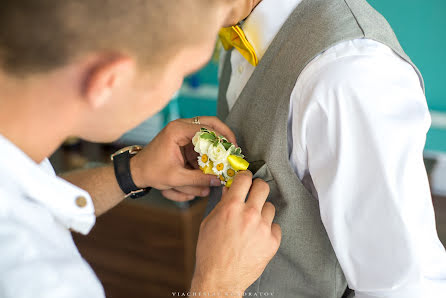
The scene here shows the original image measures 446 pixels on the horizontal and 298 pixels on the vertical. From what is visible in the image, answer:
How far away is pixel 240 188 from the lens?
874 mm

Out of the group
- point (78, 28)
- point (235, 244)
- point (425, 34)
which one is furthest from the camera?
point (425, 34)

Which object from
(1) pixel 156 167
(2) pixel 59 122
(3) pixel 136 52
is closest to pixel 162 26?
(3) pixel 136 52

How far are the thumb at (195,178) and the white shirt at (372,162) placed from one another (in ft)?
0.97

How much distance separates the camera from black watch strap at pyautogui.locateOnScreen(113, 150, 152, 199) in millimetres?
1145

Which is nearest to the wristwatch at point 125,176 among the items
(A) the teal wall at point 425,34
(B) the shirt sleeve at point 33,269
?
(B) the shirt sleeve at point 33,269

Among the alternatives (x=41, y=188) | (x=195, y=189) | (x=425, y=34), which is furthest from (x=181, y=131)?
(x=425, y=34)

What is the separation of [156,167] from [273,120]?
34 centimetres

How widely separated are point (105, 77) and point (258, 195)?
0.40 metres

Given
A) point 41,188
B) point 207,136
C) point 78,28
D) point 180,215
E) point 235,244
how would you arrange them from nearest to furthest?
1. point 78,28
2. point 41,188
3. point 235,244
4. point 207,136
5. point 180,215

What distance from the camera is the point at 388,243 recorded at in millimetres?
777

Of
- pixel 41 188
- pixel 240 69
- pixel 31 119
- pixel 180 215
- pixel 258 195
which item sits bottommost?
pixel 180 215

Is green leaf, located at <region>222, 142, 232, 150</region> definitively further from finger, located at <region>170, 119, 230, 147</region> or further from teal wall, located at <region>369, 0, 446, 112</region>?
teal wall, located at <region>369, 0, 446, 112</region>

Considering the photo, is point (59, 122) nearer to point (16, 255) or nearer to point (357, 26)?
point (16, 255)

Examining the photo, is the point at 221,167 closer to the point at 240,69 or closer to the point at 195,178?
the point at 195,178
